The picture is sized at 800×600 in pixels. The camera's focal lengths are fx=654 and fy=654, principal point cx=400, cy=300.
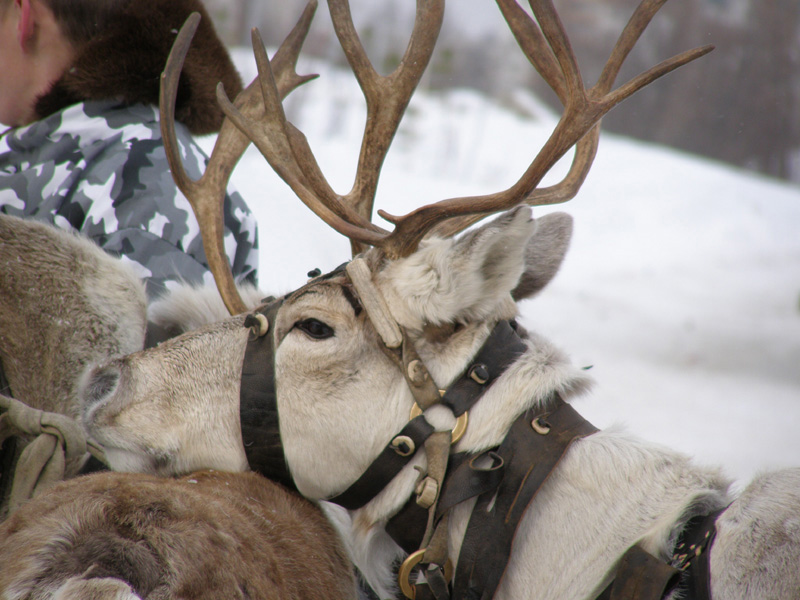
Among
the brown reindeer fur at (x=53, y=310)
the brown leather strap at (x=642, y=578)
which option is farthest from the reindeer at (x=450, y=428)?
the brown reindeer fur at (x=53, y=310)

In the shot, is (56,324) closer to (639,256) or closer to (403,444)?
(403,444)

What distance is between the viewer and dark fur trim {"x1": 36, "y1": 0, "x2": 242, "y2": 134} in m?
2.41

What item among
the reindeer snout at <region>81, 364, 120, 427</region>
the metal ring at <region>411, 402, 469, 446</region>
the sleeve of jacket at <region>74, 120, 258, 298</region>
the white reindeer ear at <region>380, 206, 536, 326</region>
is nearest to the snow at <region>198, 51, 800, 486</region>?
the sleeve of jacket at <region>74, 120, 258, 298</region>

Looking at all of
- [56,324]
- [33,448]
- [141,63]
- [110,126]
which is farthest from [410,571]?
[141,63]

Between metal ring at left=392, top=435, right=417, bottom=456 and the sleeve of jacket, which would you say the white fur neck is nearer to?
metal ring at left=392, top=435, right=417, bottom=456

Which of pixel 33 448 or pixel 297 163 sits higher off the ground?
pixel 297 163

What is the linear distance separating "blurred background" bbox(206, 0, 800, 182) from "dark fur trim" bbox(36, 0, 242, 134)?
10427mm

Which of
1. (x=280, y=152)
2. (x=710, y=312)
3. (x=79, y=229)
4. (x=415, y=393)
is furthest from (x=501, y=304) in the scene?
(x=710, y=312)

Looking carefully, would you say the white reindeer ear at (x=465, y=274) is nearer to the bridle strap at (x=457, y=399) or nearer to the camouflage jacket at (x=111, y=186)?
the bridle strap at (x=457, y=399)

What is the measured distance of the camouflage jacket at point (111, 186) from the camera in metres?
2.23

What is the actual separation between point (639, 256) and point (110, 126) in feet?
28.8

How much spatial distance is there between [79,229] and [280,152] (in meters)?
0.81

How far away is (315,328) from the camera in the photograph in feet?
5.83

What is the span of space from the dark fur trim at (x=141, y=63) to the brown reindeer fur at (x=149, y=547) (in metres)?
1.64
